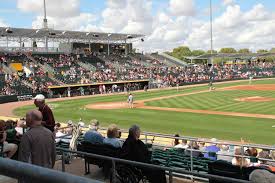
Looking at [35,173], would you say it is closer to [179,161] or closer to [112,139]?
[112,139]

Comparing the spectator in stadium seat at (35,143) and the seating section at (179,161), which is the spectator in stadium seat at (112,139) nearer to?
the seating section at (179,161)

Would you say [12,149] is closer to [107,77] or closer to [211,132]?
[211,132]

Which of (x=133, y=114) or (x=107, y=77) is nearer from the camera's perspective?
(x=133, y=114)

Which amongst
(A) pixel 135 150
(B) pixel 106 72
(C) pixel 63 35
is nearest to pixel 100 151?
(A) pixel 135 150

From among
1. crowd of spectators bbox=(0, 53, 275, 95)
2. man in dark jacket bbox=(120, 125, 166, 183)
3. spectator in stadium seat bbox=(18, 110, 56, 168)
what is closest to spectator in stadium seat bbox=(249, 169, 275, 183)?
man in dark jacket bbox=(120, 125, 166, 183)

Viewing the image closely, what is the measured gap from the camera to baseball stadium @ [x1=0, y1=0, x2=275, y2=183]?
5.25m

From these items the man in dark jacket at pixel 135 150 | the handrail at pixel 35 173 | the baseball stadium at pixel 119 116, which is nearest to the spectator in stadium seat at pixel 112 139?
the baseball stadium at pixel 119 116

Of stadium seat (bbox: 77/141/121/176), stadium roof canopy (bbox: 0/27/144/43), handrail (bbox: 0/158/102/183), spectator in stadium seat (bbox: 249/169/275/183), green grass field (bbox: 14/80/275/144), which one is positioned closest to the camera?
handrail (bbox: 0/158/102/183)

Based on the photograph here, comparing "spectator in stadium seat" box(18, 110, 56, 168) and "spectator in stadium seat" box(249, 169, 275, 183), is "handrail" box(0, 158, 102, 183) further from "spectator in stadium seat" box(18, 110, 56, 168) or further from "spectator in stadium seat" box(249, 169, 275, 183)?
"spectator in stadium seat" box(249, 169, 275, 183)

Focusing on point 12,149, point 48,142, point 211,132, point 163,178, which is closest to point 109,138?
point 12,149

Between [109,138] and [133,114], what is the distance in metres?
20.6

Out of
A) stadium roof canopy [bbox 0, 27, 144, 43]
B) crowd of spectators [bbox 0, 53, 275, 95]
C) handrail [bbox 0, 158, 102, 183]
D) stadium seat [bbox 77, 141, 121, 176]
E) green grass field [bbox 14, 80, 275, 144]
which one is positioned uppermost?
stadium roof canopy [bbox 0, 27, 144, 43]

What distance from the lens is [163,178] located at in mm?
6262

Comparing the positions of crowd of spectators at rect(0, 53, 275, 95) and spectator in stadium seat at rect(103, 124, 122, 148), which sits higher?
crowd of spectators at rect(0, 53, 275, 95)
